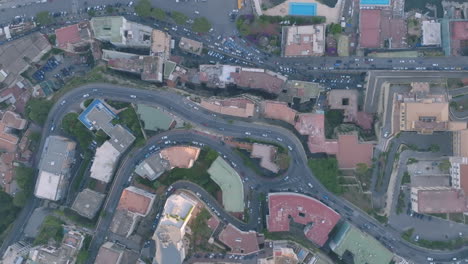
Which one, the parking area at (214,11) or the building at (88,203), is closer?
the building at (88,203)

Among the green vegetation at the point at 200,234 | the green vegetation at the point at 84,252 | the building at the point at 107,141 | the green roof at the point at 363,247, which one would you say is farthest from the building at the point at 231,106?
the green vegetation at the point at 84,252

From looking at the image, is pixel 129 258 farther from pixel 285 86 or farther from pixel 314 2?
pixel 314 2

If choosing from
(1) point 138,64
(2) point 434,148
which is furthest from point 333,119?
(1) point 138,64

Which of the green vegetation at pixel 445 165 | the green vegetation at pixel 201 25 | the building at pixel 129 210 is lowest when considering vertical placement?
the building at pixel 129 210

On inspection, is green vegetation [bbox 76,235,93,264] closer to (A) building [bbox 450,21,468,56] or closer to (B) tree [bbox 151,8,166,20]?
(B) tree [bbox 151,8,166,20]

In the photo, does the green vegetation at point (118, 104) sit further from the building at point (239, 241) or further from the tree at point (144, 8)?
the building at point (239, 241)

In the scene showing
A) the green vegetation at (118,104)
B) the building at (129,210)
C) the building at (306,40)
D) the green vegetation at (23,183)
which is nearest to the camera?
the building at (129,210)
